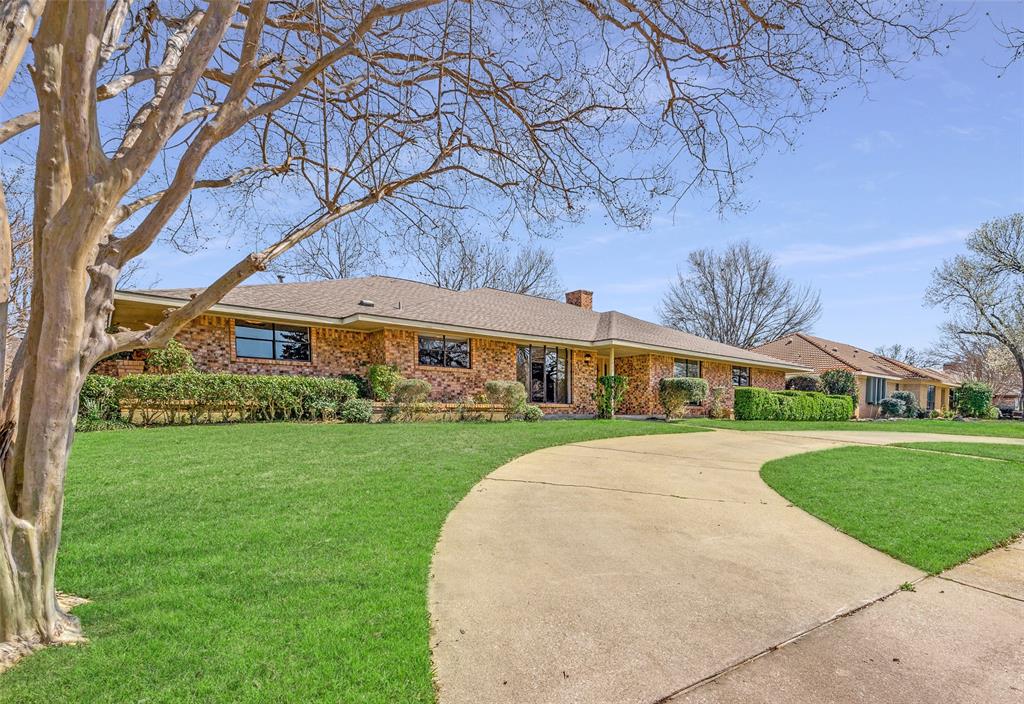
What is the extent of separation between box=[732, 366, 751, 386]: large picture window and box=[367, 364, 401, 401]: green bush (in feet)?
54.7

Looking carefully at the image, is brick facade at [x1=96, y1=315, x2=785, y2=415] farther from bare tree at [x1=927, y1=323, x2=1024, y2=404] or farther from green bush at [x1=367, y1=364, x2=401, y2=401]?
bare tree at [x1=927, y1=323, x2=1024, y2=404]

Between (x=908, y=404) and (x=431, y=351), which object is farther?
(x=908, y=404)

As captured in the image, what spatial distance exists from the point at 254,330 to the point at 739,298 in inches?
1341

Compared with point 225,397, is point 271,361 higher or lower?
higher

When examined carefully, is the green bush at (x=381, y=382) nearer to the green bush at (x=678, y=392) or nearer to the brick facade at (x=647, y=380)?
the green bush at (x=678, y=392)

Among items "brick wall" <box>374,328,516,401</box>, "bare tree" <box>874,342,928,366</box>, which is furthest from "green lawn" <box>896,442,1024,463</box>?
"bare tree" <box>874,342,928,366</box>

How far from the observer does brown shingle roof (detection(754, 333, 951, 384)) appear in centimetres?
2905

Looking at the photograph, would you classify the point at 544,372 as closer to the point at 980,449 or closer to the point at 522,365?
the point at 522,365

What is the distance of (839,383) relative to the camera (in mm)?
26297

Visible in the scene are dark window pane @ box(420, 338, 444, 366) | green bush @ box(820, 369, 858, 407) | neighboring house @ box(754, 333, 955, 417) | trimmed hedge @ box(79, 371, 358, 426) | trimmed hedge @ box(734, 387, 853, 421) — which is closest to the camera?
trimmed hedge @ box(79, 371, 358, 426)

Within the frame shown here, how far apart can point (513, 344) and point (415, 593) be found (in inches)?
620

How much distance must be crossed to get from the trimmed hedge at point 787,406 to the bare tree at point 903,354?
3351 cm

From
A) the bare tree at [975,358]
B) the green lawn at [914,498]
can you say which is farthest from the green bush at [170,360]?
the bare tree at [975,358]

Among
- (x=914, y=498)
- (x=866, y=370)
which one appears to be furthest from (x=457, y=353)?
(x=866, y=370)
